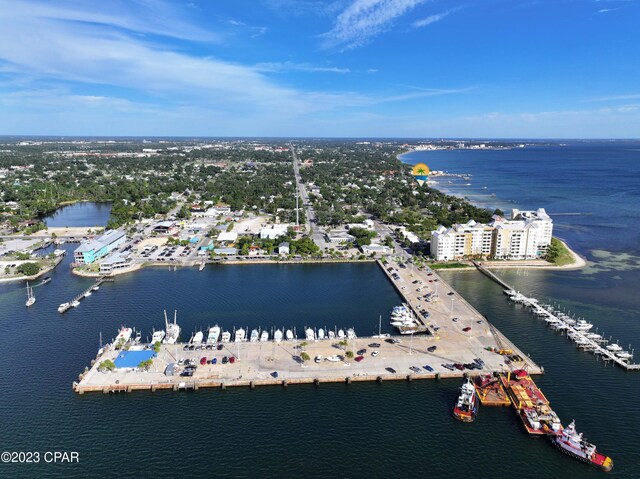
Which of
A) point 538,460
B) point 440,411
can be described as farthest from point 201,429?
point 538,460

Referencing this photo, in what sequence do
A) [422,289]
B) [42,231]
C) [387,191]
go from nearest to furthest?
[422,289], [42,231], [387,191]

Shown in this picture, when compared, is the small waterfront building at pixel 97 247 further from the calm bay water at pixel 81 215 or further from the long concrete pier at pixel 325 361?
the long concrete pier at pixel 325 361

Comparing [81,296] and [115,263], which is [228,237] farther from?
[81,296]

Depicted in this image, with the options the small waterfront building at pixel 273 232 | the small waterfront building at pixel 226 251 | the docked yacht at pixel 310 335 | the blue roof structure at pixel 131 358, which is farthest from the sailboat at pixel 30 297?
the small waterfront building at pixel 273 232

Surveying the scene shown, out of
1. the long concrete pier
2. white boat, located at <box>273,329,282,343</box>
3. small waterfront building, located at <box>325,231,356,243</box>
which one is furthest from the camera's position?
small waterfront building, located at <box>325,231,356,243</box>

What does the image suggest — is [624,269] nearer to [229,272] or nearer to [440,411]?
[440,411]

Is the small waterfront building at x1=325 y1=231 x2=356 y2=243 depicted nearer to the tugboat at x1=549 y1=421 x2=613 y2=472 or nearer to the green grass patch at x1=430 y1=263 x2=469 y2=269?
the green grass patch at x1=430 y1=263 x2=469 y2=269

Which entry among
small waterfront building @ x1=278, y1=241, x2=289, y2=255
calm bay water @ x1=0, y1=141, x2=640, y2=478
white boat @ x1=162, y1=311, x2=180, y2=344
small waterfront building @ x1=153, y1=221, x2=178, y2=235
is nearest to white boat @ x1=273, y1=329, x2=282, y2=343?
calm bay water @ x1=0, y1=141, x2=640, y2=478
